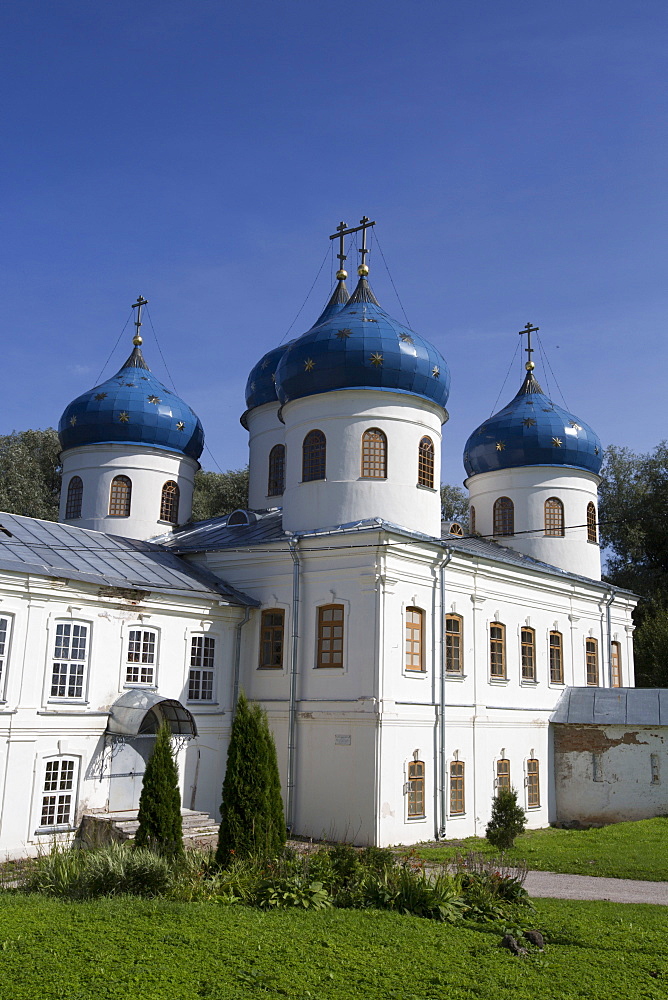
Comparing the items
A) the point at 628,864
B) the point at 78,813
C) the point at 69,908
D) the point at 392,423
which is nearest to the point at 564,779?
the point at 628,864

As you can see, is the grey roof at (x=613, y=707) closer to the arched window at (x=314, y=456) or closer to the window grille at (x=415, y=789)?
the window grille at (x=415, y=789)

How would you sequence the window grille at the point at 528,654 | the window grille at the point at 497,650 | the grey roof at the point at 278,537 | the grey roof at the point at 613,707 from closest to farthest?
1. the grey roof at the point at 278,537
2. the window grille at the point at 497,650
3. the grey roof at the point at 613,707
4. the window grille at the point at 528,654

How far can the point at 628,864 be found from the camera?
1548 centimetres

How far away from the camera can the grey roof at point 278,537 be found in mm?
19328

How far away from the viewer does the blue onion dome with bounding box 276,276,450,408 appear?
2023 centimetres

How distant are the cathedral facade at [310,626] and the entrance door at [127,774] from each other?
42 millimetres

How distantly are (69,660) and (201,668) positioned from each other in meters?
3.32

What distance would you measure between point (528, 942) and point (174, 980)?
3.80 metres

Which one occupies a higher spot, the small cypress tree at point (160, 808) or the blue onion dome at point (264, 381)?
the blue onion dome at point (264, 381)

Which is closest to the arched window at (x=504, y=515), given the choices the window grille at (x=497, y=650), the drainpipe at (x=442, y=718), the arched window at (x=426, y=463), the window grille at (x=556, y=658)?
the window grille at (x=556, y=658)

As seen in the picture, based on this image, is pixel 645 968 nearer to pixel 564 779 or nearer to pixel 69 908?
pixel 69 908

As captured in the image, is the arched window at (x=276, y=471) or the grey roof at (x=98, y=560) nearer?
the grey roof at (x=98, y=560)

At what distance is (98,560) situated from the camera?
18562 millimetres

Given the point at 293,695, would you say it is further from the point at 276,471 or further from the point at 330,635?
the point at 276,471
